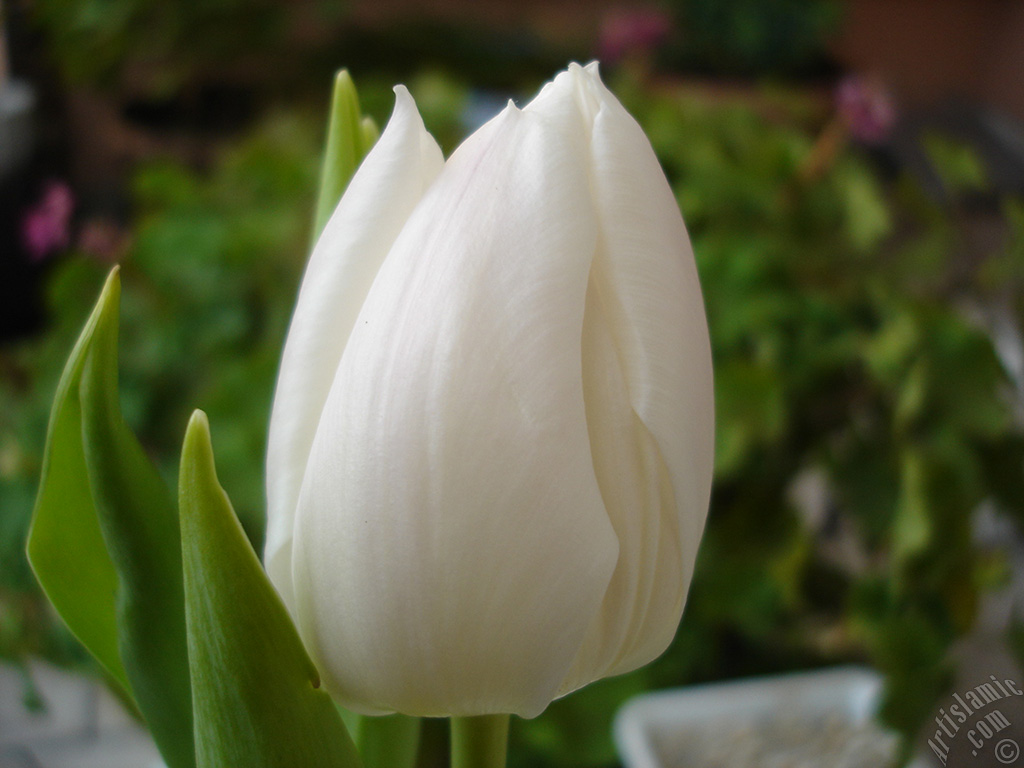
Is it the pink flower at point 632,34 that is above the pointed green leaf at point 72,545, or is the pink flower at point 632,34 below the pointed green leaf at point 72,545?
above

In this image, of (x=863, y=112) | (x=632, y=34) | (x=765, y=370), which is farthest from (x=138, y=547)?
(x=632, y=34)

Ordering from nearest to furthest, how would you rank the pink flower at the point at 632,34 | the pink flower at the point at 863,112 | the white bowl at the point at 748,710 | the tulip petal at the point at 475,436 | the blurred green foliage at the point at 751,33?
the tulip petal at the point at 475,436 < the white bowl at the point at 748,710 < the pink flower at the point at 863,112 < the pink flower at the point at 632,34 < the blurred green foliage at the point at 751,33

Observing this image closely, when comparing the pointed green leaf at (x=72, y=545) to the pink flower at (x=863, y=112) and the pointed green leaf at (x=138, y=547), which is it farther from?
the pink flower at (x=863, y=112)

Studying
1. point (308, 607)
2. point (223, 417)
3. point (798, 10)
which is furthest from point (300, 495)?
point (798, 10)

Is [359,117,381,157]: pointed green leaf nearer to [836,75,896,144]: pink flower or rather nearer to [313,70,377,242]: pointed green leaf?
[313,70,377,242]: pointed green leaf

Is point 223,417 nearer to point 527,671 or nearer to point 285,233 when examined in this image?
point 285,233

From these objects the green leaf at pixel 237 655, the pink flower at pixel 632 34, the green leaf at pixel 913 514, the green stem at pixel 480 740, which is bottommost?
the green leaf at pixel 913 514

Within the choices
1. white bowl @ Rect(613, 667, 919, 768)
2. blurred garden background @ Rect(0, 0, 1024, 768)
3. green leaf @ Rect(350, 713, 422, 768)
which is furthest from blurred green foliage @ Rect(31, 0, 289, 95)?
green leaf @ Rect(350, 713, 422, 768)

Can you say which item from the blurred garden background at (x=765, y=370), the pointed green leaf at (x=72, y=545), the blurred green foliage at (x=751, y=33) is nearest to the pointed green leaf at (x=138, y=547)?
the pointed green leaf at (x=72, y=545)
